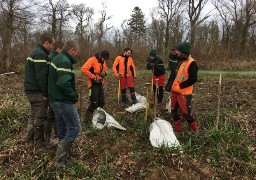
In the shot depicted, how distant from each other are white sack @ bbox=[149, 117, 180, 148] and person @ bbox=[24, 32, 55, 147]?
208cm

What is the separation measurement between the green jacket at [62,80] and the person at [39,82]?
1.28ft

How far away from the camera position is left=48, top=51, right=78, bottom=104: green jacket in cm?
404

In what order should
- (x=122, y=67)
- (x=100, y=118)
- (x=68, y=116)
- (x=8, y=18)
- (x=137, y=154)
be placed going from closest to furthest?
(x=68, y=116)
(x=137, y=154)
(x=100, y=118)
(x=122, y=67)
(x=8, y=18)

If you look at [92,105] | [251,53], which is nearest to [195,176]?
[92,105]

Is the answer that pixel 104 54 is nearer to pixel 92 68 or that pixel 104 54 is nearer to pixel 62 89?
pixel 92 68

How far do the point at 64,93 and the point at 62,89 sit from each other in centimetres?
8

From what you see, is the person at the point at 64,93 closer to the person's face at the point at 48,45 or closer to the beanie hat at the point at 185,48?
the person's face at the point at 48,45

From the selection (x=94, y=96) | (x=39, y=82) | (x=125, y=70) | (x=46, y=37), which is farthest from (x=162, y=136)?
(x=125, y=70)

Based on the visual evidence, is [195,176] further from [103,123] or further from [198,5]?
[198,5]

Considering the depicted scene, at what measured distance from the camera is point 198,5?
2894cm

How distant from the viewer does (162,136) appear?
5.03 m

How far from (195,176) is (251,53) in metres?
25.2

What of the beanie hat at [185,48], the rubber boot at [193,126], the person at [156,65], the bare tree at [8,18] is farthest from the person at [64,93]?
the bare tree at [8,18]

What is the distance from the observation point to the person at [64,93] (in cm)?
406
